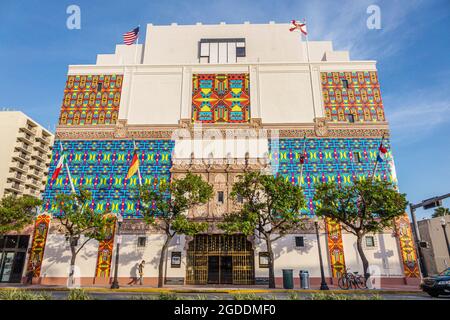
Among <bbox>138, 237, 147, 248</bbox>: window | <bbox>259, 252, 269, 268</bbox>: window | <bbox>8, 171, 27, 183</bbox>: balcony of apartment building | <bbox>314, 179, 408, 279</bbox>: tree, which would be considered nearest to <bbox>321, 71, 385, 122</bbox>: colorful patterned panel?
<bbox>314, 179, 408, 279</bbox>: tree

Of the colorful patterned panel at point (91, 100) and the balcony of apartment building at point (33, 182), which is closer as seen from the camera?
the colorful patterned panel at point (91, 100)

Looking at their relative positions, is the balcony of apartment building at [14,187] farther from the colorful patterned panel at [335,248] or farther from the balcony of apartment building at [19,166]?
the colorful patterned panel at [335,248]

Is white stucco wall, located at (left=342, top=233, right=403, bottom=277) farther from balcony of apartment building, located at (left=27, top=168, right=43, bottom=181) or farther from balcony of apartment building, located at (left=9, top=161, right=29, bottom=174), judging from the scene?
balcony of apartment building, located at (left=27, top=168, right=43, bottom=181)

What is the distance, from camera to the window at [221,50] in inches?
1500

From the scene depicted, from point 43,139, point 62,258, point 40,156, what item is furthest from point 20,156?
point 62,258

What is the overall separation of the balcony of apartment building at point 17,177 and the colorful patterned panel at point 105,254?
5189cm

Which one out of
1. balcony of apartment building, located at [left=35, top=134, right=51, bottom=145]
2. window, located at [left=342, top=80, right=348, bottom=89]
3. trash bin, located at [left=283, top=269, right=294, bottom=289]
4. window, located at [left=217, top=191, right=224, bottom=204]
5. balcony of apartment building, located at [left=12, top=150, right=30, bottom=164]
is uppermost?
balcony of apartment building, located at [left=35, top=134, right=51, bottom=145]

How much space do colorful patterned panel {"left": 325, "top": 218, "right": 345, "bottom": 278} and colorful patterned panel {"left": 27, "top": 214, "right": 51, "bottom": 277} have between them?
27943 mm

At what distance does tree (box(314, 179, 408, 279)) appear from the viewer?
2428 centimetres

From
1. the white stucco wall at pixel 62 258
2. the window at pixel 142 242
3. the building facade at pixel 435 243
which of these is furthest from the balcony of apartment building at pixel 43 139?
the building facade at pixel 435 243

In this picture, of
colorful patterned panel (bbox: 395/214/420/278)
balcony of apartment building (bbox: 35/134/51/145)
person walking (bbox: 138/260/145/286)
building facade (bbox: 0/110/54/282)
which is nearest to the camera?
person walking (bbox: 138/260/145/286)

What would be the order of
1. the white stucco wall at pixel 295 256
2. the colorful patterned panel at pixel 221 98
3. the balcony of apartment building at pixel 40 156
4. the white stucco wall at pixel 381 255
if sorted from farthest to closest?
the balcony of apartment building at pixel 40 156, the colorful patterned panel at pixel 221 98, the white stucco wall at pixel 295 256, the white stucco wall at pixel 381 255

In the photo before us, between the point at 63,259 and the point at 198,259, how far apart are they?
13.1 metres
